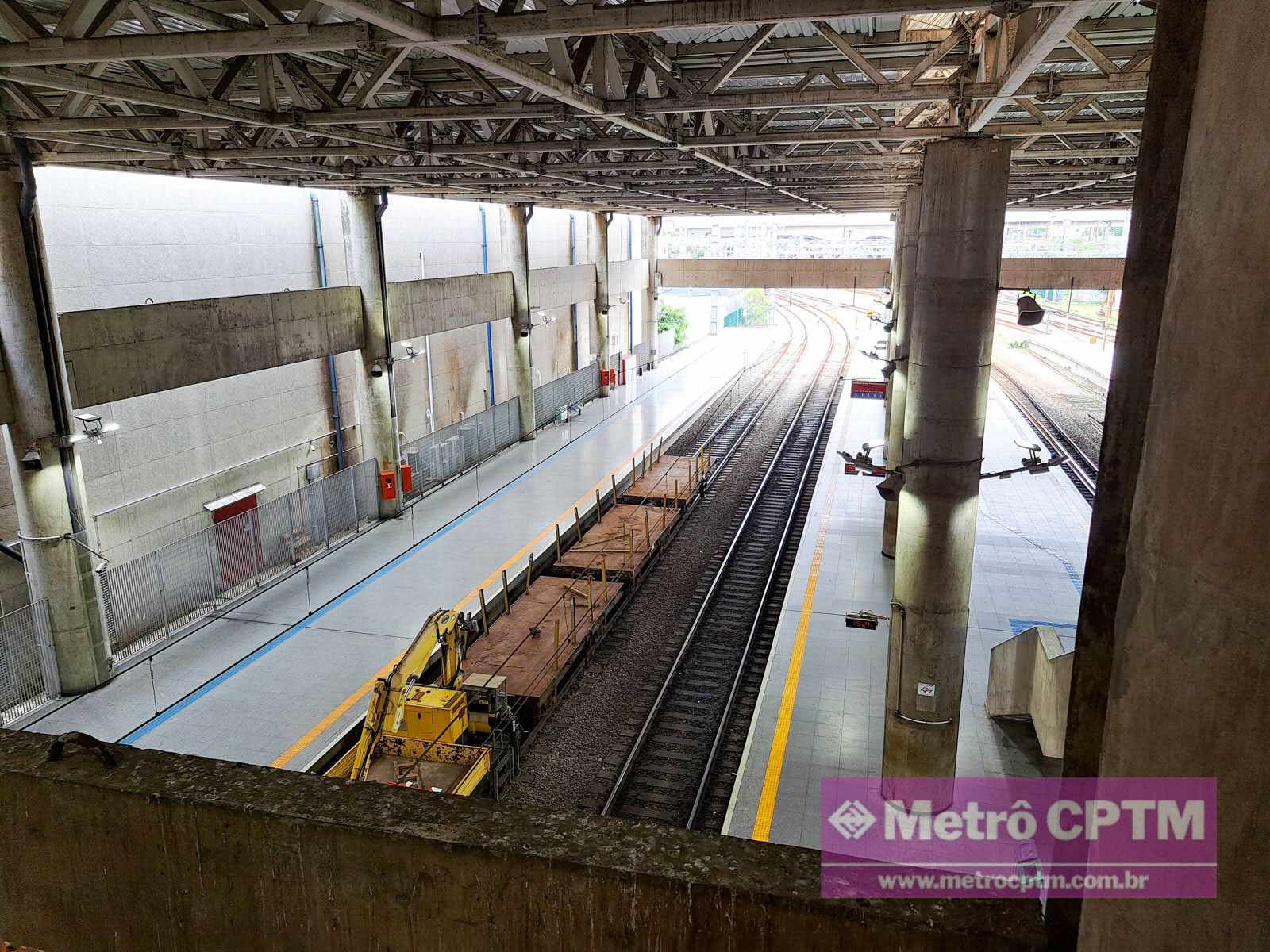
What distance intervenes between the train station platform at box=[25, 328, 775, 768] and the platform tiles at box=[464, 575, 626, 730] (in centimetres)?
136

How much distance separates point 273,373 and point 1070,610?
15.9 m

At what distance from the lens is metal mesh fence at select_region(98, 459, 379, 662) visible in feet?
45.9

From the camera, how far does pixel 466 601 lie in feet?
52.3

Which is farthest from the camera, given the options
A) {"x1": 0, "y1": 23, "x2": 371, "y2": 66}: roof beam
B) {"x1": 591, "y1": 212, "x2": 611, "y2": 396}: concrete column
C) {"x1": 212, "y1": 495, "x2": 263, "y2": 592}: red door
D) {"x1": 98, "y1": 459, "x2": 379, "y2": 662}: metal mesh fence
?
{"x1": 591, "y1": 212, "x2": 611, "y2": 396}: concrete column

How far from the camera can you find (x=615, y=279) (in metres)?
38.3

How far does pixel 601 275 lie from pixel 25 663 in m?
26.9

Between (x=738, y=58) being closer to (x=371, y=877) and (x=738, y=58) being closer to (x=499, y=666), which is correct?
(x=371, y=877)

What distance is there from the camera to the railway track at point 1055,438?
80.1ft

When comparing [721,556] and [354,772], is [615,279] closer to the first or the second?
[721,556]

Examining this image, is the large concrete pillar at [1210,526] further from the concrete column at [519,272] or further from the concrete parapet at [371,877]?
the concrete column at [519,272]

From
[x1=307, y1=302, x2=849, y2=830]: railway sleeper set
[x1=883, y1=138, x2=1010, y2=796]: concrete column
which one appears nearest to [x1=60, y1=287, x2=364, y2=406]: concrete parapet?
[x1=307, y1=302, x2=849, y2=830]: railway sleeper set

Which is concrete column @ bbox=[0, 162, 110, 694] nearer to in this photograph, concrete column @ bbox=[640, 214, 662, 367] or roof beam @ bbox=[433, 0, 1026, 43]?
roof beam @ bbox=[433, 0, 1026, 43]

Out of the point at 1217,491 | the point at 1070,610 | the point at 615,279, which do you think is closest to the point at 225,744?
the point at 1217,491

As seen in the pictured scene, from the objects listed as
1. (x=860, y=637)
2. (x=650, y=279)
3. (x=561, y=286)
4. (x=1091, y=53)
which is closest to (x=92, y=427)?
(x=860, y=637)
